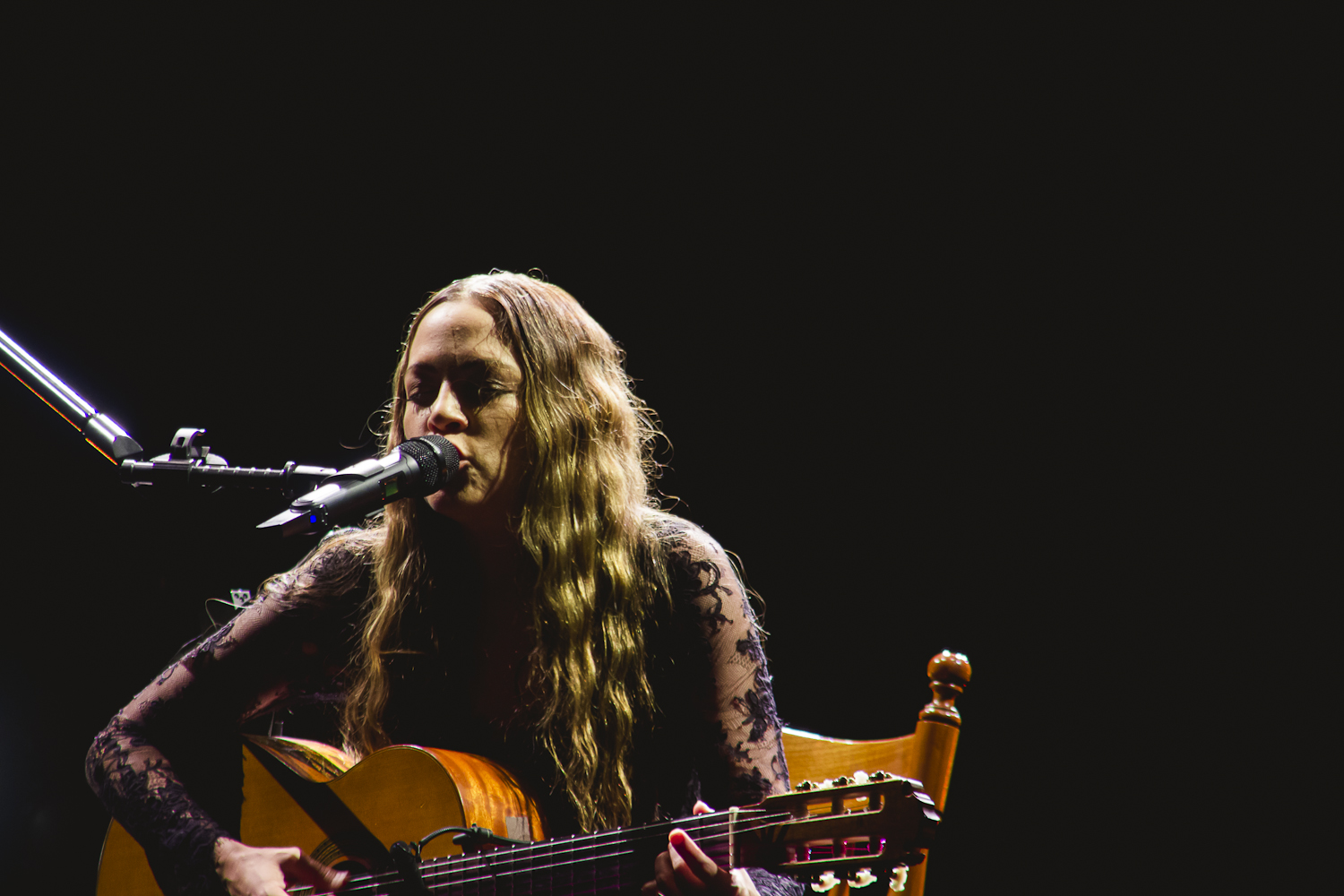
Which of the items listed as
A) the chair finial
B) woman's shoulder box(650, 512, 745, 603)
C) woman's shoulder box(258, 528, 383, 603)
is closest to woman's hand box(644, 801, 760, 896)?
woman's shoulder box(650, 512, 745, 603)

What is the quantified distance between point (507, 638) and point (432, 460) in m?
0.63

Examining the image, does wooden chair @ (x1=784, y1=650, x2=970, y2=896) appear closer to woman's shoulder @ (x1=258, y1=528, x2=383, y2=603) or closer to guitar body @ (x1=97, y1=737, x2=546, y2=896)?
guitar body @ (x1=97, y1=737, x2=546, y2=896)

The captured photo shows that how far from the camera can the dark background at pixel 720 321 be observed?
269 centimetres

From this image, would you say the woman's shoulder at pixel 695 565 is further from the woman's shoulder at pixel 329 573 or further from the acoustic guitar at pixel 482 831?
the woman's shoulder at pixel 329 573

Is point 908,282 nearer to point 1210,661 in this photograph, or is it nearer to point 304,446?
point 1210,661

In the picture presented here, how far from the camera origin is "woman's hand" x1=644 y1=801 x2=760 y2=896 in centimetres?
140

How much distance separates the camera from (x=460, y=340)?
6.25ft

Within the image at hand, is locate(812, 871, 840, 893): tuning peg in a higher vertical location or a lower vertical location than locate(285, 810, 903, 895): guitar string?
higher

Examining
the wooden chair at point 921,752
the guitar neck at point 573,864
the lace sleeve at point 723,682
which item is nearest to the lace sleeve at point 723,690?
the lace sleeve at point 723,682

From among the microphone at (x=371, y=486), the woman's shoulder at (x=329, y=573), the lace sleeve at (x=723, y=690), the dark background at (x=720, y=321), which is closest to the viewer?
the microphone at (x=371, y=486)

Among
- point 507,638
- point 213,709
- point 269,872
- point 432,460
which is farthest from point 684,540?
point 213,709

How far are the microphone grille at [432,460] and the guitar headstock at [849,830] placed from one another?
0.77 meters

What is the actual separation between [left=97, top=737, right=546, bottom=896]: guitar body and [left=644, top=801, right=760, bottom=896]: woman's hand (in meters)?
Answer: 0.38

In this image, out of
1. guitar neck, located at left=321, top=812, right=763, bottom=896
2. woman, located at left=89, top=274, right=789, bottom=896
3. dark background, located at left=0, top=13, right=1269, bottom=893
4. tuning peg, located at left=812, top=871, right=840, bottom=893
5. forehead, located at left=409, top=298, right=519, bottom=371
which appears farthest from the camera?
dark background, located at left=0, top=13, right=1269, bottom=893
